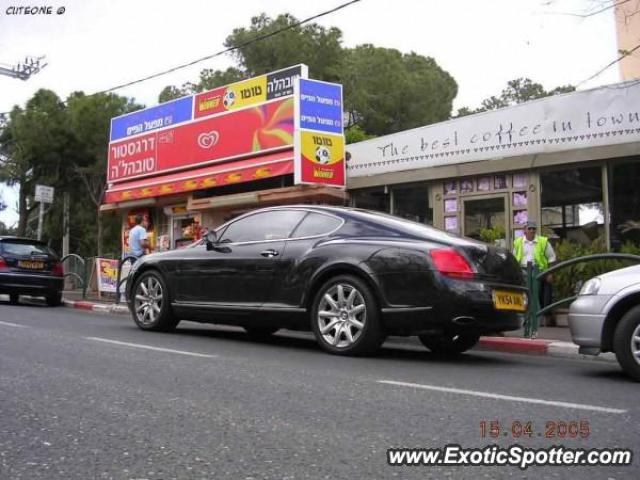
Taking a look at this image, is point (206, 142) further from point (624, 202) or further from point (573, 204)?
point (624, 202)

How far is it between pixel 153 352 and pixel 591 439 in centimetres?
415

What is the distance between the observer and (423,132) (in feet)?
42.7

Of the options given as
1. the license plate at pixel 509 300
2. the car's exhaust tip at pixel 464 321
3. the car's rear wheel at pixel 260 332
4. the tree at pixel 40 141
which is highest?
the tree at pixel 40 141

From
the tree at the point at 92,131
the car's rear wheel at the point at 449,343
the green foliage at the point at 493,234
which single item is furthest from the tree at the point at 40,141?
the car's rear wheel at the point at 449,343

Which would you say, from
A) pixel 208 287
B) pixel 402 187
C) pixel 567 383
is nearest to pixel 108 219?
pixel 402 187

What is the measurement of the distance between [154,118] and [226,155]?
12.3ft

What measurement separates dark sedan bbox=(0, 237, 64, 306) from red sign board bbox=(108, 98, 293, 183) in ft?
15.5

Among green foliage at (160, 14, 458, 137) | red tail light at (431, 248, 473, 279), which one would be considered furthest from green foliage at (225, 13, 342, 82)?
red tail light at (431, 248, 473, 279)

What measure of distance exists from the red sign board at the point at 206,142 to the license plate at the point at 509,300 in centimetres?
881

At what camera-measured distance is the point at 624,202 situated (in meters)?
10.7

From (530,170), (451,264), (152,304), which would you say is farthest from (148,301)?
(530,170)

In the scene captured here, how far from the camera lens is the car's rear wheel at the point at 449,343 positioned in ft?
22.7

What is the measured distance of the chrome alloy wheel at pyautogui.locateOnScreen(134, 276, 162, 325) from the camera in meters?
8.26

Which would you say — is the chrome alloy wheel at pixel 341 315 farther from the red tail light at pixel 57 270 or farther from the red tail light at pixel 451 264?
the red tail light at pixel 57 270
